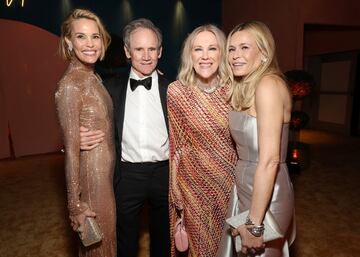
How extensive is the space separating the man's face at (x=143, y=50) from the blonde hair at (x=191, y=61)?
20 cm

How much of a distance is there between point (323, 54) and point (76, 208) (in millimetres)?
8795

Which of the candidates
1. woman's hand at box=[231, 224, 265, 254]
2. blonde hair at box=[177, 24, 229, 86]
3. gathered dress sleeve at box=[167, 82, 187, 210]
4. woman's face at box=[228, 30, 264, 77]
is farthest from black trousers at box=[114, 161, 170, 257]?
woman's face at box=[228, 30, 264, 77]

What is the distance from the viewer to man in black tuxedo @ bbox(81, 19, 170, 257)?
78.0 inches

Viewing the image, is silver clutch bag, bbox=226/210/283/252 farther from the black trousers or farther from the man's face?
the man's face

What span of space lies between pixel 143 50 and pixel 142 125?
487 mm

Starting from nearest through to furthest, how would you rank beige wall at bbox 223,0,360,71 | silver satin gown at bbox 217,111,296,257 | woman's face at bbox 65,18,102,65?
silver satin gown at bbox 217,111,296,257
woman's face at bbox 65,18,102,65
beige wall at bbox 223,0,360,71

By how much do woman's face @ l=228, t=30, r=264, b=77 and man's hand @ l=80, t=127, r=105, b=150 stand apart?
0.87 metres

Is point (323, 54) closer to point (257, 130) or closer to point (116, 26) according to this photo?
point (116, 26)

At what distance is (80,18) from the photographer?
1.77m

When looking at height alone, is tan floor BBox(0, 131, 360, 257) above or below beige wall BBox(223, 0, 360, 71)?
below

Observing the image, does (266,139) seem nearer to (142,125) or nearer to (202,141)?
(202,141)

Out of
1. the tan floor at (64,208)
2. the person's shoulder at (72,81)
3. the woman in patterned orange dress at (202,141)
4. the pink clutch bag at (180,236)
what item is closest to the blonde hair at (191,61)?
the woman in patterned orange dress at (202,141)

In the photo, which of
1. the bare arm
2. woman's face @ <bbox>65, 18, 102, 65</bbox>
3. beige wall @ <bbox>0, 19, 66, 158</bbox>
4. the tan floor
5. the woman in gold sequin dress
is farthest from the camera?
beige wall @ <bbox>0, 19, 66, 158</bbox>

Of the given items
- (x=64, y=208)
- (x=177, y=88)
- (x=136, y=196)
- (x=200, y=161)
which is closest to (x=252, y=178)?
(x=200, y=161)
